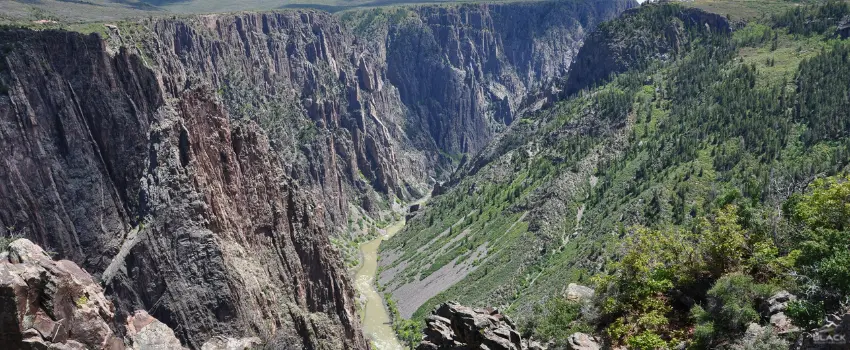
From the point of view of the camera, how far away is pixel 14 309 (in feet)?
87.8

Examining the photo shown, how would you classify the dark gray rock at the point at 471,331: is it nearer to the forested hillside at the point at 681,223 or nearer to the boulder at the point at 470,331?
the boulder at the point at 470,331

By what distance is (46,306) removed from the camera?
2848 cm

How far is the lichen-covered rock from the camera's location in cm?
2672

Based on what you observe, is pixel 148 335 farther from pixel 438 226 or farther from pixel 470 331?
pixel 438 226

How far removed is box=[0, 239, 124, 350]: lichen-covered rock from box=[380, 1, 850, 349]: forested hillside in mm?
28102

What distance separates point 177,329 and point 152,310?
3882 millimetres

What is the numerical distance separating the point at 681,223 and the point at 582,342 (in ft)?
293

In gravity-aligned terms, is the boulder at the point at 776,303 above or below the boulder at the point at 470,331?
above

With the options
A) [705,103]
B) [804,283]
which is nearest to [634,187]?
[705,103]

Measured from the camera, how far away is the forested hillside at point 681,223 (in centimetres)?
3247

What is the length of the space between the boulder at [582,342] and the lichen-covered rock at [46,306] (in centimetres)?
2643

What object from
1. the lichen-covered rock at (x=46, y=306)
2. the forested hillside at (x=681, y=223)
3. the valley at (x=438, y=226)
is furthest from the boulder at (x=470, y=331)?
the lichen-covered rock at (x=46, y=306)

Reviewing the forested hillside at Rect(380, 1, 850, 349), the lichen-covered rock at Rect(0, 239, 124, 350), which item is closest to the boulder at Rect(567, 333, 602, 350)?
the forested hillside at Rect(380, 1, 850, 349)

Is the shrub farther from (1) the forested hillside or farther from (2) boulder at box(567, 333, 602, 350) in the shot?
(2) boulder at box(567, 333, 602, 350)
